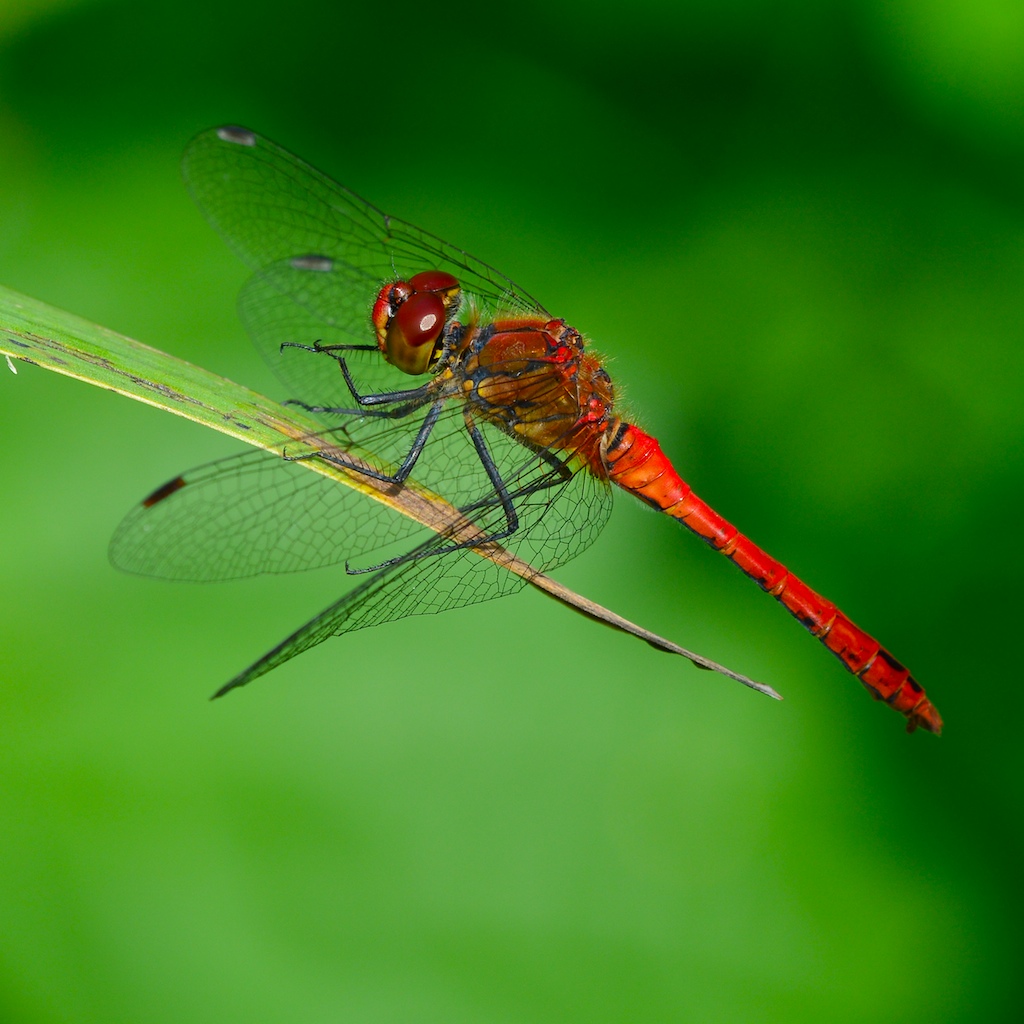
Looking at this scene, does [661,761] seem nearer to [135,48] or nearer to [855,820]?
[855,820]

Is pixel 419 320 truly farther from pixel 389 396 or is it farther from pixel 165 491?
pixel 165 491

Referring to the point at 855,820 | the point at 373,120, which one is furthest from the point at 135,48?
the point at 855,820

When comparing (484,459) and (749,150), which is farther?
(749,150)

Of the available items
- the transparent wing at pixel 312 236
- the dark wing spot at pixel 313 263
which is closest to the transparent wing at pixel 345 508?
the transparent wing at pixel 312 236

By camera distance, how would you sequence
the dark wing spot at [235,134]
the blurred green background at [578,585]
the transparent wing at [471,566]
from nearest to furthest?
1. the transparent wing at [471,566]
2. the blurred green background at [578,585]
3. the dark wing spot at [235,134]

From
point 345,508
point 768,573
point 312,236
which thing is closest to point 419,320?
point 345,508

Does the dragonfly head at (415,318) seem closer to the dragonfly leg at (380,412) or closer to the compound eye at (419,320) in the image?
the compound eye at (419,320)
